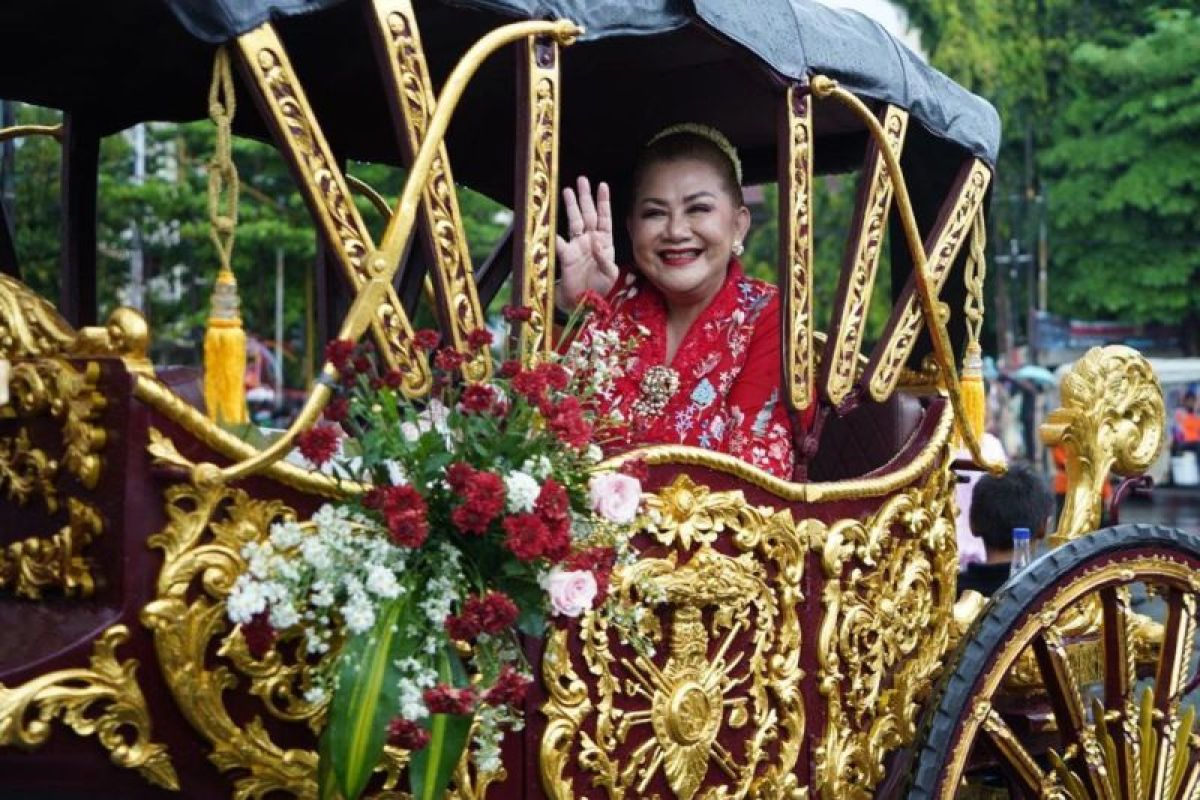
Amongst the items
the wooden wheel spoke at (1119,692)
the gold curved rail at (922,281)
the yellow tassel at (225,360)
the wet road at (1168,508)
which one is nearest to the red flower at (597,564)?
the yellow tassel at (225,360)

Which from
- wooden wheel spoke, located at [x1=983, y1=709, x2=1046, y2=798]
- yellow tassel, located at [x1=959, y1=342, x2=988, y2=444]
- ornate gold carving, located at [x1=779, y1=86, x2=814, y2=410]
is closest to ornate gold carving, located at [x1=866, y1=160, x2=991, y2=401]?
yellow tassel, located at [x1=959, y1=342, x2=988, y2=444]

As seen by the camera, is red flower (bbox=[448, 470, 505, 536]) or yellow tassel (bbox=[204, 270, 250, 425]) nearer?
red flower (bbox=[448, 470, 505, 536])

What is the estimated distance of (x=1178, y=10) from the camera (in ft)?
88.4

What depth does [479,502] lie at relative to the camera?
261cm

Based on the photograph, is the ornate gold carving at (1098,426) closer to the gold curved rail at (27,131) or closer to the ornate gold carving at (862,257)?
the ornate gold carving at (862,257)

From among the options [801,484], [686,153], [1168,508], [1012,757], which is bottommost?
[1168,508]

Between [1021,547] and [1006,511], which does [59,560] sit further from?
[1006,511]

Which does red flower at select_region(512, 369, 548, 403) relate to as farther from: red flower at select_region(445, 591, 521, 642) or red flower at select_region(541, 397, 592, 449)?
red flower at select_region(445, 591, 521, 642)

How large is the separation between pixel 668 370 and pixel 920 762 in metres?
1.11

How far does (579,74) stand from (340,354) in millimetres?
1835

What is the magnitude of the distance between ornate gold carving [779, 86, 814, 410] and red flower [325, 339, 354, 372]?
1271mm

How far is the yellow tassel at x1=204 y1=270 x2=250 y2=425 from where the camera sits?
276 cm

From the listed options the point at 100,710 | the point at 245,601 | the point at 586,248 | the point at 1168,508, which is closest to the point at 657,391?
the point at 586,248

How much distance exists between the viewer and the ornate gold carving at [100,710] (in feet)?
7.89
